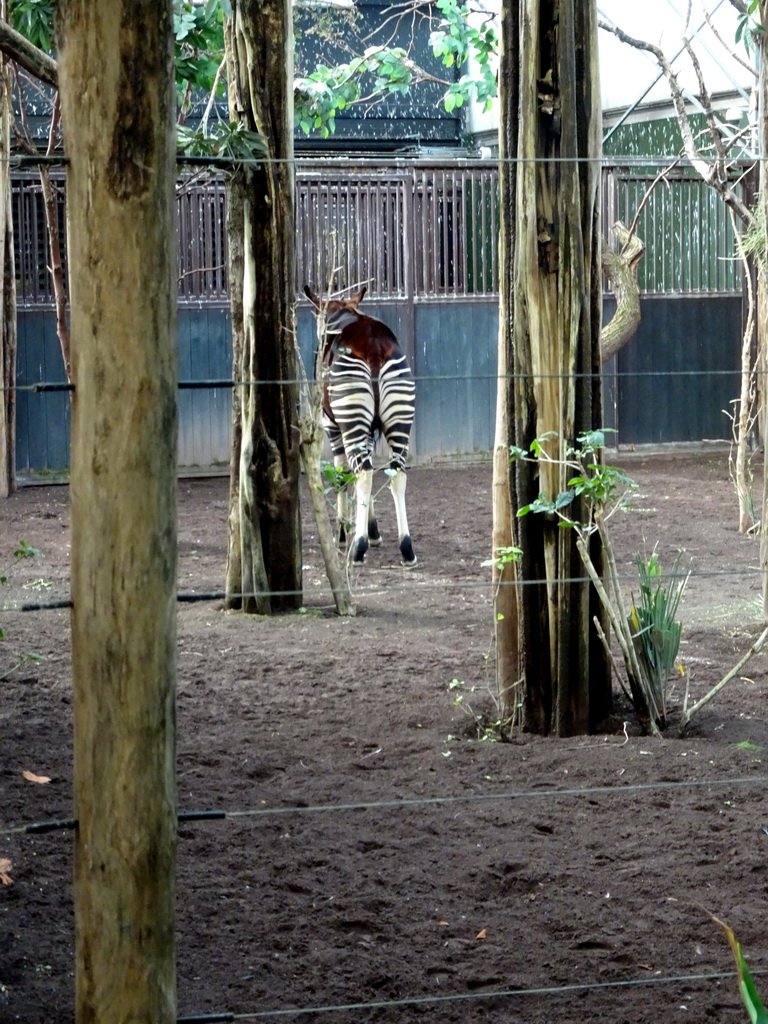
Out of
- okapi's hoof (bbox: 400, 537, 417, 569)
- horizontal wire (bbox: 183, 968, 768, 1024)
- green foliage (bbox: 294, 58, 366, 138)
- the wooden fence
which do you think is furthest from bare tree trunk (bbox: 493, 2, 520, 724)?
the wooden fence

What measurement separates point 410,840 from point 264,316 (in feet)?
10.2

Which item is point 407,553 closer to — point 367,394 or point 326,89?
point 367,394

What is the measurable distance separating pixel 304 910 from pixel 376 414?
15.8 ft

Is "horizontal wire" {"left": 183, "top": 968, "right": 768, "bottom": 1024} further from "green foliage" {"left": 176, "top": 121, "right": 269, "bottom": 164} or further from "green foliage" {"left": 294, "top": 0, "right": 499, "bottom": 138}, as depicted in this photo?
"green foliage" {"left": 294, "top": 0, "right": 499, "bottom": 138}

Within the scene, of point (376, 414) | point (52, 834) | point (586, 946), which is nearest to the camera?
point (586, 946)

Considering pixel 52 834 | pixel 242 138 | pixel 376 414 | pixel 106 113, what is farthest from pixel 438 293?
pixel 106 113

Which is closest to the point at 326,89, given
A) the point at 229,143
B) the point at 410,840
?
the point at 229,143

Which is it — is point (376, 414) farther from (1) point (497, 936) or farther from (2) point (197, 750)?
(1) point (497, 936)

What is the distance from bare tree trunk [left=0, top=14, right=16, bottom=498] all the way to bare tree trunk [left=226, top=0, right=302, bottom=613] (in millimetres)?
3797

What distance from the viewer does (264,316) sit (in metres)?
5.79

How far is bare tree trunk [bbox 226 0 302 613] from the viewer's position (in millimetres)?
5645

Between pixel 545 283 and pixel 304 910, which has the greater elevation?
pixel 545 283

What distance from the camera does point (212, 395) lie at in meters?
11.1

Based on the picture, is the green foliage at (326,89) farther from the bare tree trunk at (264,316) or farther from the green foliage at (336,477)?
the green foliage at (336,477)
